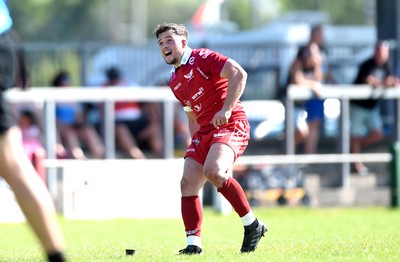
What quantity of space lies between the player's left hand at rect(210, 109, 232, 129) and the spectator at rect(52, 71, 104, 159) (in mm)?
9652

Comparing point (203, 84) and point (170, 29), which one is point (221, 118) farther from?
point (170, 29)

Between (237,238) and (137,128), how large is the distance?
7.01 meters

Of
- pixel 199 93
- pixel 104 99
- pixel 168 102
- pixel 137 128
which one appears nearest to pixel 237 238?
pixel 199 93

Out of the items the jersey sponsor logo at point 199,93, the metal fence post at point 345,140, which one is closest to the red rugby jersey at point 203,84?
the jersey sponsor logo at point 199,93

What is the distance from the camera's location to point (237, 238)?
1340cm

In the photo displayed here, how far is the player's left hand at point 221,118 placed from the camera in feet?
32.8

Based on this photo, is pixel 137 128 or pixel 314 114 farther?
pixel 137 128

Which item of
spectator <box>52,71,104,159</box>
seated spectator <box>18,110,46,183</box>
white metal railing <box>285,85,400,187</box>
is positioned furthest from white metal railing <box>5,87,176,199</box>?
white metal railing <box>285,85,400,187</box>

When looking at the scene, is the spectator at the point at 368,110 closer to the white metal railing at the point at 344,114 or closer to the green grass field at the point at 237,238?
the white metal railing at the point at 344,114

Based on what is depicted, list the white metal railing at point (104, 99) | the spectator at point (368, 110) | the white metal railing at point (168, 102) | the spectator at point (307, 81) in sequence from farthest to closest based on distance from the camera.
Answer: the spectator at point (368, 110)
the spectator at point (307, 81)
the white metal railing at point (168, 102)
the white metal railing at point (104, 99)

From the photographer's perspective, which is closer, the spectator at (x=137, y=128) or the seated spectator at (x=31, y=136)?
the seated spectator at (x=31, y=136)

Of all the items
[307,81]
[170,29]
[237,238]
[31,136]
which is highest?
[170,29]

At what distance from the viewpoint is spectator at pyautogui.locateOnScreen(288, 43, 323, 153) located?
63.8 ft

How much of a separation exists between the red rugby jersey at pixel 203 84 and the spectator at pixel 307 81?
9085mm
